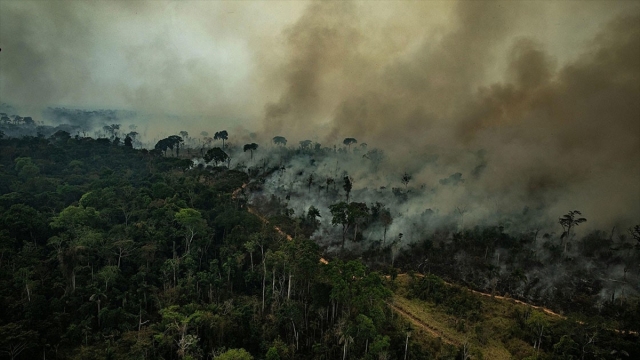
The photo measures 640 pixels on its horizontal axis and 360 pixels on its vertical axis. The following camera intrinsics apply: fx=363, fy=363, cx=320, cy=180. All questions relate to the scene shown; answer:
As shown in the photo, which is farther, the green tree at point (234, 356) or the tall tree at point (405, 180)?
the tall tree at point (405, 180)

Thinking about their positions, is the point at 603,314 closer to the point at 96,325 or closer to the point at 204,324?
the point at 204,324

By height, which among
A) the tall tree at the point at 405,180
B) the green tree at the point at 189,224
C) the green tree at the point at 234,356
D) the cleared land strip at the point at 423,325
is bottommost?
the cleared land strip at the point at 423,325

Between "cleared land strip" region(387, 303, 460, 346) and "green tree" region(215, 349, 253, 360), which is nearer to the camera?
"green tree" region(215, 349, 253, 360)

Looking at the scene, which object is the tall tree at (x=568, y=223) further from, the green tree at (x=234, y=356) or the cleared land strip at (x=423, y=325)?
the green tree at (x=234, y=356)

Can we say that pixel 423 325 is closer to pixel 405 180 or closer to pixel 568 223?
pixel 568 223

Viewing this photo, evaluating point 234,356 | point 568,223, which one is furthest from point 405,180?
point 234,356

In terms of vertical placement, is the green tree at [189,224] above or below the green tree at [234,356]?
above

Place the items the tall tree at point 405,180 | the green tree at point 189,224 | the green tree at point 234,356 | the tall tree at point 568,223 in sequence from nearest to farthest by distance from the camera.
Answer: the green tree at point 234,356 < the green tree at point 189,224 < the tall tree at point 568,223 < the tall tree at point 405,180

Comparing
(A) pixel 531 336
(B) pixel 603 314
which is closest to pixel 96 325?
(A) pixel 531 336

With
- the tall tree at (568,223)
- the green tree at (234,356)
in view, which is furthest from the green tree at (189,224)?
the tall tree at (568,223)

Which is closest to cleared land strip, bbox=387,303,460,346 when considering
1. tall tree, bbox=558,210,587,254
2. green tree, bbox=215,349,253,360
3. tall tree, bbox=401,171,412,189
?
green tree, bbox=215,349,253,360

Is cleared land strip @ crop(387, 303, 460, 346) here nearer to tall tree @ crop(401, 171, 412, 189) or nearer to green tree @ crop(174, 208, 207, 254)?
green tree @ crop(174, 208, 207, 254)
